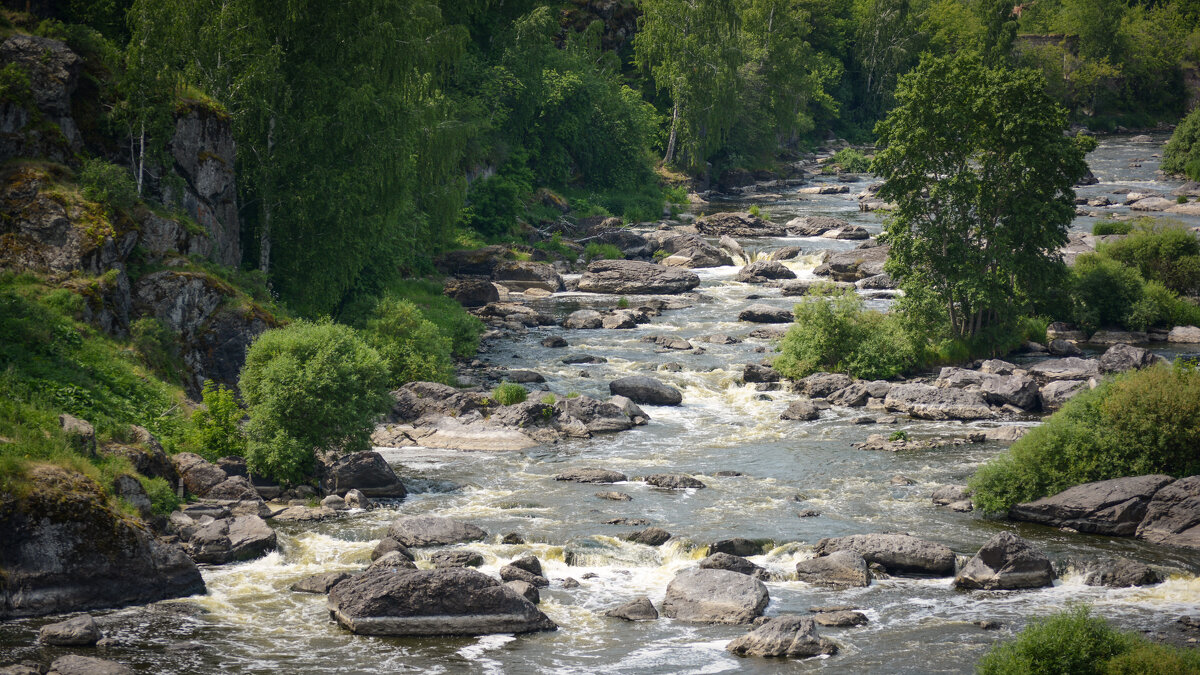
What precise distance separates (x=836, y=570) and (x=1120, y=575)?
18.3 feet

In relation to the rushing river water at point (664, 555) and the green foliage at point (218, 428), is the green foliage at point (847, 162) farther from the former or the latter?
the green foliage at point (218, 428)

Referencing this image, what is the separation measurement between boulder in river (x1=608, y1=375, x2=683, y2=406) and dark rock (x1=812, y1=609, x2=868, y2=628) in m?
17.5

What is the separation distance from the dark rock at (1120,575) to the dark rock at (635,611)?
8.94 metres

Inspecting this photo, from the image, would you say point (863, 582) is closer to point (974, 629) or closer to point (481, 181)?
point (974, 629)

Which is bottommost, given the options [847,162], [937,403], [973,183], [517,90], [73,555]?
[937,403]

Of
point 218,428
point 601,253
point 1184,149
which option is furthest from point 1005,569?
point 1184,149

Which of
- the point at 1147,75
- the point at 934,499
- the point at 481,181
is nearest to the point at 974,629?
the point at 934,499

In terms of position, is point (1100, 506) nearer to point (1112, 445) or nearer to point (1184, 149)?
point (1112, 445)

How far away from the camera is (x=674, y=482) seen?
2903 centimetres

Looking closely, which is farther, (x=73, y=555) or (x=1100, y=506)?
(x=1100, y=506)

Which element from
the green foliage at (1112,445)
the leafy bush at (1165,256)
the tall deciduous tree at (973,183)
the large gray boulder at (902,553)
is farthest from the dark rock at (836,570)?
the leafy bush at (1165,256)

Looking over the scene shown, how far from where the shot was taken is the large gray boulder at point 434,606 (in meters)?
19.8

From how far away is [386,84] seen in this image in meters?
38.6

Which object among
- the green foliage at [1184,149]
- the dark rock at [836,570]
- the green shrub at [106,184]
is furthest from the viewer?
the green foliage at [1184,149]
